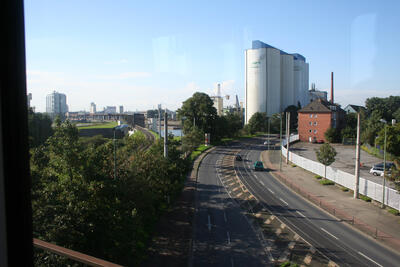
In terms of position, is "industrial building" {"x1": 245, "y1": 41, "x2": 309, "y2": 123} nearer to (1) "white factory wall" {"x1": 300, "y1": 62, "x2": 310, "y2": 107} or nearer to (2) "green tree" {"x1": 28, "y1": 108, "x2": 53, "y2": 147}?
(1) "white factory wall" {"x1": 300, "y1": 62, "x2": 310, "y2": 107}

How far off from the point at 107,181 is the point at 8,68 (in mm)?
4907

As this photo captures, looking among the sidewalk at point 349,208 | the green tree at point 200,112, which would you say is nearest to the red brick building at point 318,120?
the green tree at point 200,112

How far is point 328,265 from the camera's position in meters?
6.56

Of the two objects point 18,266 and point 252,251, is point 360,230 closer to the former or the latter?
point 252,251

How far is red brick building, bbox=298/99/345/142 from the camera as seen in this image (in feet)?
96.9

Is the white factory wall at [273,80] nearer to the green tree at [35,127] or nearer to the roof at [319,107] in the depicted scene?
the roof at [319,107]

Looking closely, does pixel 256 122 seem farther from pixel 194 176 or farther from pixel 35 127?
pixel 35 127

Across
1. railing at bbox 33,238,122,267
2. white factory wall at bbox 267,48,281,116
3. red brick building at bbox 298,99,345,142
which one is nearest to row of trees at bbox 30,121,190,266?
railing at bbox 33,238,122,267

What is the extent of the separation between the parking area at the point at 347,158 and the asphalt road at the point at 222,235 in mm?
7183

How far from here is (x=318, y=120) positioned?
3002 cm

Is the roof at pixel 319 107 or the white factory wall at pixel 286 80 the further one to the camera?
the white factory wall at pixel 286 80

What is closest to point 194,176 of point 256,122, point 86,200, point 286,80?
point 86,200

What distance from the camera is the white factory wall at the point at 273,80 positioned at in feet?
136

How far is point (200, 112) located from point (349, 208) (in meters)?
19.3
